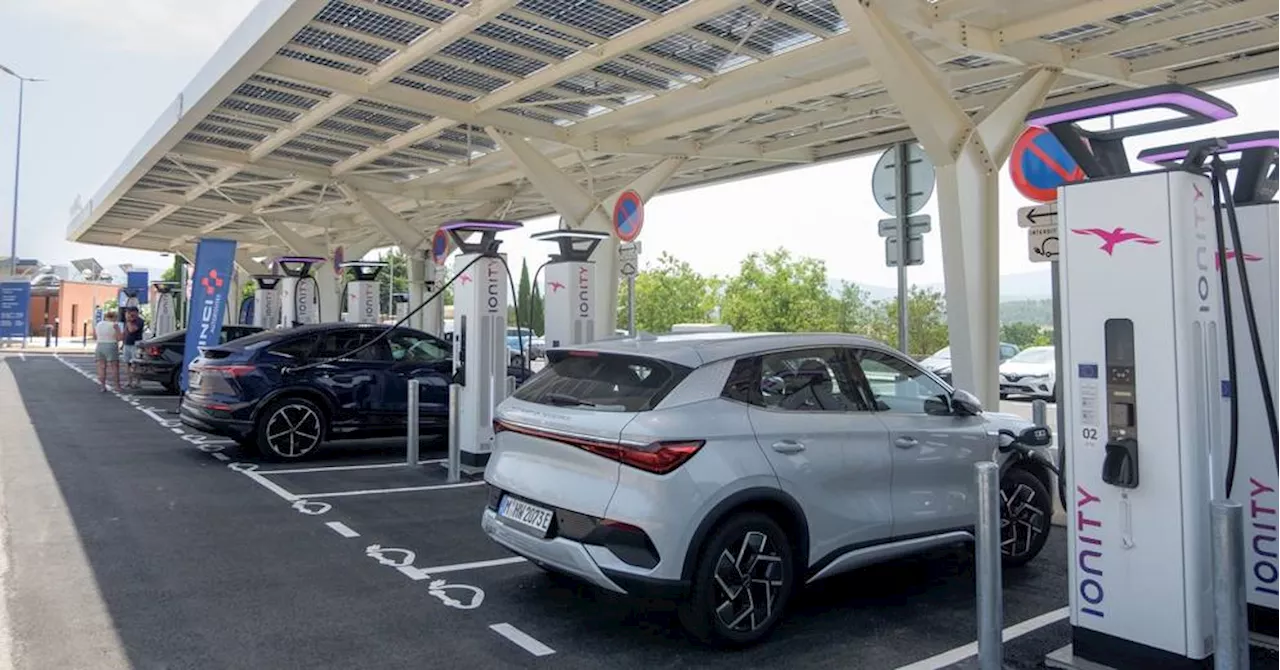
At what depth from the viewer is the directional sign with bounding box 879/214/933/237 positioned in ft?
30.8

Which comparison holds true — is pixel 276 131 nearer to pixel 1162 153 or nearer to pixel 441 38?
pixel 441 38

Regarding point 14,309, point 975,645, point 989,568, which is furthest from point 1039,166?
point 14,309

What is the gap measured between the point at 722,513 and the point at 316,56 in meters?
9.86

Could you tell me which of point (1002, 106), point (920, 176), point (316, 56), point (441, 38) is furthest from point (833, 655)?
point (316, 56)

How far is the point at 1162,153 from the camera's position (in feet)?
15.6

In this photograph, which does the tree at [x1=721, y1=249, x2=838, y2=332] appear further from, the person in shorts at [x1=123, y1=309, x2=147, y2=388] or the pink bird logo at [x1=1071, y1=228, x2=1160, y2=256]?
the pink bird logo at [x1=1071, y1=228, x2=1160, y2=256]

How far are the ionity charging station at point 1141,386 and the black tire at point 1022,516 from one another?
5.04 feet

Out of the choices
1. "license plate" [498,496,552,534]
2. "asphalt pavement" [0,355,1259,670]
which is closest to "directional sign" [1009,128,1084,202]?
"asphalt pavement" [0,355,1259,670]

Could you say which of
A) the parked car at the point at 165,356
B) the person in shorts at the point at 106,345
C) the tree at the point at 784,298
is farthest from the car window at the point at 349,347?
the tree at the point at 784,298

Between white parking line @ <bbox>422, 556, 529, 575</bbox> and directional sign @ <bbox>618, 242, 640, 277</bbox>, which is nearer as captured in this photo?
white parking line @ <bbox>422, 556, 529, 575</bbox>

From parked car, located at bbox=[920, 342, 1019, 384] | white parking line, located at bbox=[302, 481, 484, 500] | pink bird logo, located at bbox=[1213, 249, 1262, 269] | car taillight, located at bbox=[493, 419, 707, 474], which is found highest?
pink bird logo, located at bbox=[1213, 249, 1262, 269]

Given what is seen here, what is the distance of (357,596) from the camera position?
5109mm

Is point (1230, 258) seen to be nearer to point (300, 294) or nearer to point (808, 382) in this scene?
point (808, 382)

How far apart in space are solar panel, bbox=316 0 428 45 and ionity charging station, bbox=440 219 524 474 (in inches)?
114
